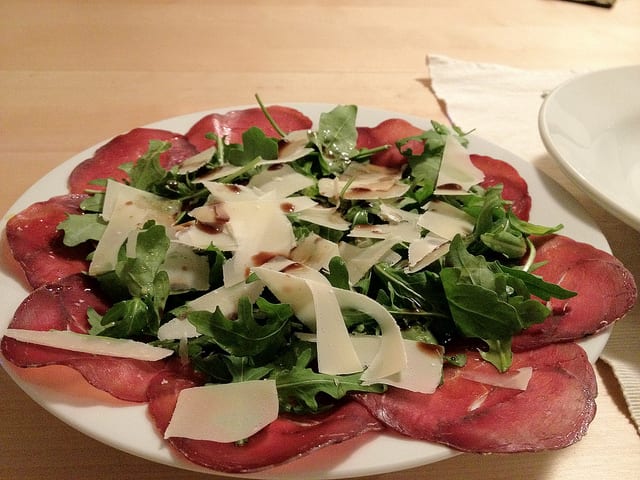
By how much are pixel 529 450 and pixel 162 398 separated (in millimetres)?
388

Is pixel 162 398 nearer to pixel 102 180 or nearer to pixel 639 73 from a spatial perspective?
pixel 102 180

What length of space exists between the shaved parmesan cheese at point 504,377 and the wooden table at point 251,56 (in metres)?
0.22

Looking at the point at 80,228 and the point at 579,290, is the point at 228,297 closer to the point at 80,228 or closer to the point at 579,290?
the point at 80,228

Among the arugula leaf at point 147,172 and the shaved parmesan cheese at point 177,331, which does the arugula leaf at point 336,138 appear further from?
the shaved parmesan cheese at point 177,331

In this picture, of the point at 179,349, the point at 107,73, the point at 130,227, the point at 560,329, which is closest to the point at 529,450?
the point at 560,329

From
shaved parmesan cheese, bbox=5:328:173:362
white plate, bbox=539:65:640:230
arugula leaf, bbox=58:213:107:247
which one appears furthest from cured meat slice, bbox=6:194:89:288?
white plate, bbox=539:65:640:230

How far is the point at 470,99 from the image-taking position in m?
1.61

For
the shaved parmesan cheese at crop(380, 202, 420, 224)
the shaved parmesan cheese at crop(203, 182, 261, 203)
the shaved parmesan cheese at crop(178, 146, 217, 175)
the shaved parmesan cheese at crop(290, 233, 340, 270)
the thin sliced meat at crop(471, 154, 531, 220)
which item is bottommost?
the thin sliced meat at crop(471, 154, 531, 220)

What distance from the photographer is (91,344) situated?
0.72 m

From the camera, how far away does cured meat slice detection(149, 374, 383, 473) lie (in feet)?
2.03

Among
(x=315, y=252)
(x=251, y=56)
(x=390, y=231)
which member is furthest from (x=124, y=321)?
(x=251, y=56)

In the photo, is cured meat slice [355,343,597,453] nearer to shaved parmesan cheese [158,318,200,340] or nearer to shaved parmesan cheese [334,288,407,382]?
shaved parmesan cheese [334,288,407,382]

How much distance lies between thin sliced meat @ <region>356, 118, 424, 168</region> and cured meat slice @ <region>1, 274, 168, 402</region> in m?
0.55

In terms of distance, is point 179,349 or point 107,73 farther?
point 107,73
